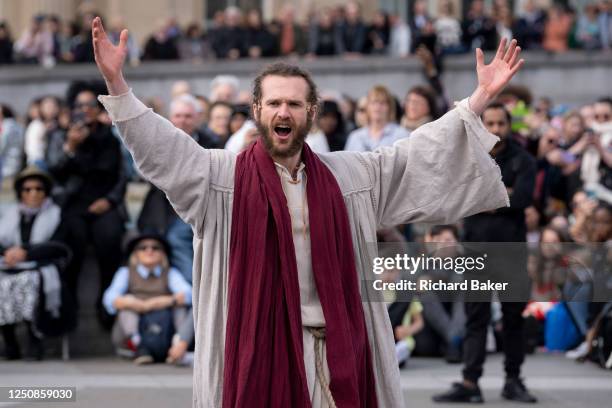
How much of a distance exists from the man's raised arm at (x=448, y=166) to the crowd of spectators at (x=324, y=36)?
14.8 m

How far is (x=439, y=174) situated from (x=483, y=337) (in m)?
3.73

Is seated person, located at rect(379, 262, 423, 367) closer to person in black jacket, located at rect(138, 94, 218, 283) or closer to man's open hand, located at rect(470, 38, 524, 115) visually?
person in black jacket, located at rect(138, 94, 218, 283)

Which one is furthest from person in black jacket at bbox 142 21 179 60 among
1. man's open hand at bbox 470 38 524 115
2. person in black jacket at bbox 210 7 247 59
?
man's open hand at bbox 470 38 524 115

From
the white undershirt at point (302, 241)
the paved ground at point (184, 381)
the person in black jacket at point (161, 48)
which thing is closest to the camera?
the white undershirt at point (302, 241)

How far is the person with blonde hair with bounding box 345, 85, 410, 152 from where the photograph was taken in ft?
37.8

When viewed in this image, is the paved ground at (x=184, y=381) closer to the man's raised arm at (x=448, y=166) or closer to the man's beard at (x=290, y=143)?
the man's raised arm at (x=448, y=166)

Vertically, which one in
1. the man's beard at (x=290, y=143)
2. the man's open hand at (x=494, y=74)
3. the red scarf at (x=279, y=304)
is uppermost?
the man's open hand at (x=494, y=74)

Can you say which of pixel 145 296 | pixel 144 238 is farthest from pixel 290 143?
pixel 144 238

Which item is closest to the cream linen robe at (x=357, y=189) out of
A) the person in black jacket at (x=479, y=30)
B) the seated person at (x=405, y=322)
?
the seated person at (x=405, y=322)

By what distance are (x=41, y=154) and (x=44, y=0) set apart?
14.7 m

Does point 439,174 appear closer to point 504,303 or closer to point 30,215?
point 504,303

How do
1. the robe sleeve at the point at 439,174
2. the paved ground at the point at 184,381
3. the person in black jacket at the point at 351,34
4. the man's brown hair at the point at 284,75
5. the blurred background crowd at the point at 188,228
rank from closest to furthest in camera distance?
the man's brown hair at the point at 284,75 → the robe sleeve at the point at 439,174 → the paved ground at the point at 184,381 → the blurred background crowd at the point at 188,228 → the person in black jacket at the point at 351,34

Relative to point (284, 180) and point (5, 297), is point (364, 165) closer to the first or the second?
point (284, 180)

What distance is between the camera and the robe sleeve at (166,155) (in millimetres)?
5328
